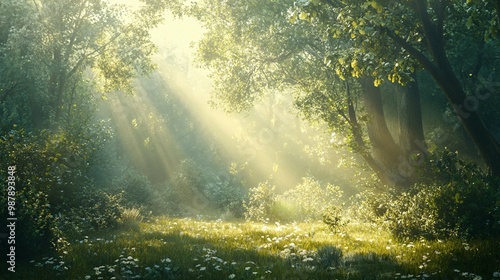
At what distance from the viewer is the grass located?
6777 mm

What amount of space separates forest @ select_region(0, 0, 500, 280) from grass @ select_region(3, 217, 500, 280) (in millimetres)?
58

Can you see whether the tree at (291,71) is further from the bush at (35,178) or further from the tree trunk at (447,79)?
the bush at (35,178)

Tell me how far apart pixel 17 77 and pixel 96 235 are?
17643mm

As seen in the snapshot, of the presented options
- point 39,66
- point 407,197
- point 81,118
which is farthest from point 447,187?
point 81,118

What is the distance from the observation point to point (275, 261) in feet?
26.5

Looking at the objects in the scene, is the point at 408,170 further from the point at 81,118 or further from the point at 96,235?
the point at 81,118

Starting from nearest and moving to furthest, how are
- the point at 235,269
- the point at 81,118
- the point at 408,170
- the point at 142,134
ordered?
1. the point at 235,269
2. the point at 408,170
3. the point at 81,118
4. the point at 142,134

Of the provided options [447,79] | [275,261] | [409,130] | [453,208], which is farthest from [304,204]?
[275,261]

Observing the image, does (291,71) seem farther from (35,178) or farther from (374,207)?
(35,178)

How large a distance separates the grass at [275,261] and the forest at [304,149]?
0.19ft

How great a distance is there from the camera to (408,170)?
48.5 ft

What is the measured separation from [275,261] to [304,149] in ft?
38.3

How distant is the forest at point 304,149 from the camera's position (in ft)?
27.0

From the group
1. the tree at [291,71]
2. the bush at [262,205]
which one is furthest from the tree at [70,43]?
the bush at [262,205]
